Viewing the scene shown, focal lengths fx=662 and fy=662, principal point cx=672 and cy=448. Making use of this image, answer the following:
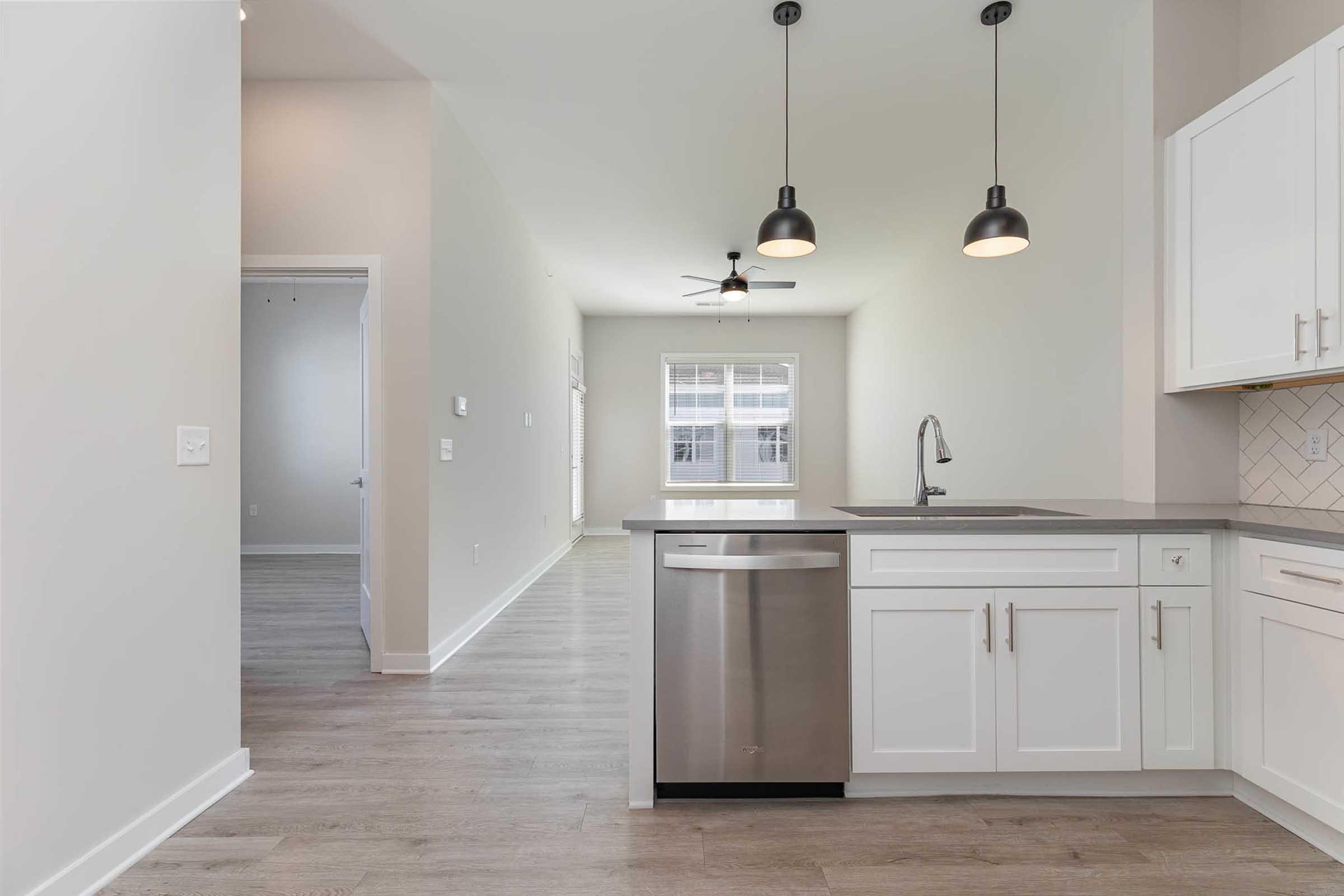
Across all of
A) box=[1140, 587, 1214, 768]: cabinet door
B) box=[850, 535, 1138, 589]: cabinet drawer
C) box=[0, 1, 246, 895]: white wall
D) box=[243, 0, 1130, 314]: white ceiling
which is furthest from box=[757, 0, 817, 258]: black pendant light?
box=[0, 1, 246, 895]: white wall

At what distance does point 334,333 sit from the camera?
7.69m

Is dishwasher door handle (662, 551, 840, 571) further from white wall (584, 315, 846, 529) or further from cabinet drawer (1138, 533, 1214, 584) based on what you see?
white wall (584, 315, 846, 529)

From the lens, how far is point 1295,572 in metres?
1.86

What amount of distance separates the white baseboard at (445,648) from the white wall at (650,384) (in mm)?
3871

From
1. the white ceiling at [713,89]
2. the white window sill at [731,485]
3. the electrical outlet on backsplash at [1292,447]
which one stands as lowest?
the white window sill at [731,485]

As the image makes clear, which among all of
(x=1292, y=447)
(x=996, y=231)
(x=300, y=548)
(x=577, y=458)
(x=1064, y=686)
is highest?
(x=996, y=231)

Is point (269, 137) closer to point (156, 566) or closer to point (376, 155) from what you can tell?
point (376, 155)

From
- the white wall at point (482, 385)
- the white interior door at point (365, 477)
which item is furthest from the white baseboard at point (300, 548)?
the white interior door at point (365, 477)

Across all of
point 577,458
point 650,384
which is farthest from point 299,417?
point 650,384

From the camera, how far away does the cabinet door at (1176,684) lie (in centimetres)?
205

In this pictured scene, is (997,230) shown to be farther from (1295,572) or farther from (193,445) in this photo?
(193,445)

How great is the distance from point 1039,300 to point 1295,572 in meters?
2.49

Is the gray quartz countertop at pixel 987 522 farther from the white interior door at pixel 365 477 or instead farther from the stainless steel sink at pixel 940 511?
the white interior door at pixel 365 477

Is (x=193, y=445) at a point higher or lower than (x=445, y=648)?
higher
